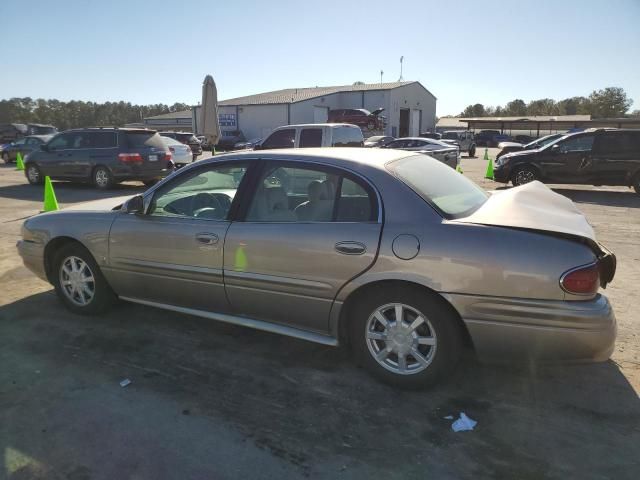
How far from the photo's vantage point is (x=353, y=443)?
2.61 m

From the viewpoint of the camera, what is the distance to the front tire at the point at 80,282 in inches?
167

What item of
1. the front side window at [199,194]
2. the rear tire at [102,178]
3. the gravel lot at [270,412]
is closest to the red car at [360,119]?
the rear tire at [102,178]

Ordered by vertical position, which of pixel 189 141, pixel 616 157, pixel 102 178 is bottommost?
pixel 102 178

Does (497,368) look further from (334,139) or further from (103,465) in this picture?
(334,139)

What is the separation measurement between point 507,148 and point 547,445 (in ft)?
65.3

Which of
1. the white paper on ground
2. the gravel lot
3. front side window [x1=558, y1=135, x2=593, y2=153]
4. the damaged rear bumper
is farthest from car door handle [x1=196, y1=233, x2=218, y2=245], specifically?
front side window [x1=558, y1=135, x2=593, y2=153]

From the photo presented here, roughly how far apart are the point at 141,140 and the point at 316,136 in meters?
4.85

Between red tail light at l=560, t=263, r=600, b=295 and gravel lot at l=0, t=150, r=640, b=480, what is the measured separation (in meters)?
0.80

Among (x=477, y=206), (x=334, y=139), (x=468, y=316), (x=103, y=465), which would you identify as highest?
(x=334, y=139)

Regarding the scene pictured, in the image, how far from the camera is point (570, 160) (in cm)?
1203

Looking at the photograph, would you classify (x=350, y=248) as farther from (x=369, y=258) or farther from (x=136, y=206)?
(x=136, y=206)

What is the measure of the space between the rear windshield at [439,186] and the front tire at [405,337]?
597 mm

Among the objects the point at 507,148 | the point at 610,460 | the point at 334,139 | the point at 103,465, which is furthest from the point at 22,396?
the point at 507,148

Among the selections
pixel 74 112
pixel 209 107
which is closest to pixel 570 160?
pixel 209 107
